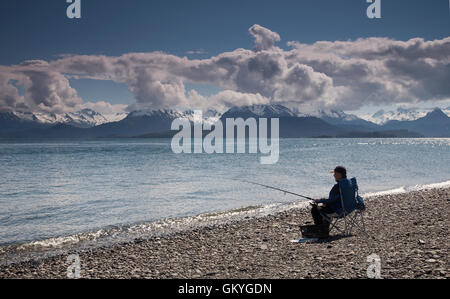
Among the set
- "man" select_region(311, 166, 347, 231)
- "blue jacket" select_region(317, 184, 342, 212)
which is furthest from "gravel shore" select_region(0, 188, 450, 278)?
"blue jacket" select_region(317, 184, 342, 212)

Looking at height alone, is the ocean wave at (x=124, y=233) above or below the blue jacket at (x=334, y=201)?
below

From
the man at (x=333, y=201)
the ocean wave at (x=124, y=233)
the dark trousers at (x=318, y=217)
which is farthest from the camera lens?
the ocean wave at (x=124, y=233)

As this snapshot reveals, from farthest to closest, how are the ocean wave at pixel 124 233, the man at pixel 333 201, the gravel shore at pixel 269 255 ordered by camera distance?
1. the ocean wave at pixel 124 233
2. the man at pixel 333 201
3. the gravel shore at pixel 269 255

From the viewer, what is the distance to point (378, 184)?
1145 inches

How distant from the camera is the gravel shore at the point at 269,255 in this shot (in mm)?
7551

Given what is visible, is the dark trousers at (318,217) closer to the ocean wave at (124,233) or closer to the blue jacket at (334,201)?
the blue jacket at (334,201)

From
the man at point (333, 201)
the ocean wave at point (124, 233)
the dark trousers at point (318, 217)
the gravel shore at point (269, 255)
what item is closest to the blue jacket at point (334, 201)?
the man at point (333, 201)

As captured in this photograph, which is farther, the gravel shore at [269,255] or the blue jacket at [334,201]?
the blue jacket at [334,201]

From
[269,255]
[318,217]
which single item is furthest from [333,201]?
[269,255]

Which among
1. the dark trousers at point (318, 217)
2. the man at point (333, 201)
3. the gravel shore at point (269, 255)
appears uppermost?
the man at point (333, 201)

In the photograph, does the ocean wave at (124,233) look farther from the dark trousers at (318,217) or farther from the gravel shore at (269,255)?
the dark trousers at (318,217)

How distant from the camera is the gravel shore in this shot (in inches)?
297
